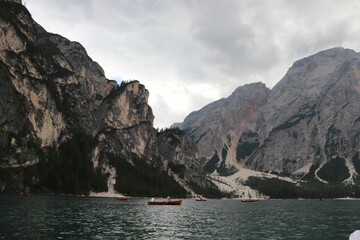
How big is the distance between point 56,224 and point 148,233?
17.4 metres

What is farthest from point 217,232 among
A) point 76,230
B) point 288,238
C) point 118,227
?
point 76,230

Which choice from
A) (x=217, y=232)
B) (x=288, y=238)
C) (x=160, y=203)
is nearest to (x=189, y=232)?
(x=217, y=232)

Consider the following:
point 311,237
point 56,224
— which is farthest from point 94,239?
point 311,237

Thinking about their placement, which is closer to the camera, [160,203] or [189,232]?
[189,232]

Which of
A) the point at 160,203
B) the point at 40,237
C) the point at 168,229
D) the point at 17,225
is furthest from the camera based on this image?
the point at 160,203

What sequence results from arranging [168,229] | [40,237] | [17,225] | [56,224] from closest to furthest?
[40,237] < [17,225] < [56,224] < [168,229]

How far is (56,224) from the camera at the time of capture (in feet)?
235

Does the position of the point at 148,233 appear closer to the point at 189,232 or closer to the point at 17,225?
the point at 189,232

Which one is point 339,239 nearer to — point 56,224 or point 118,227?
point 118,227

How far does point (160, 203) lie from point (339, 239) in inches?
5208

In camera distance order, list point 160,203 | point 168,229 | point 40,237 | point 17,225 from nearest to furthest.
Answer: point 40,237
point 17,225
point 168,229
point 160,203

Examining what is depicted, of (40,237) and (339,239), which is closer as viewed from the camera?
(40,237)

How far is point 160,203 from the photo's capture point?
627ft

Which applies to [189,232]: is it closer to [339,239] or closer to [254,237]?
[254,237]
